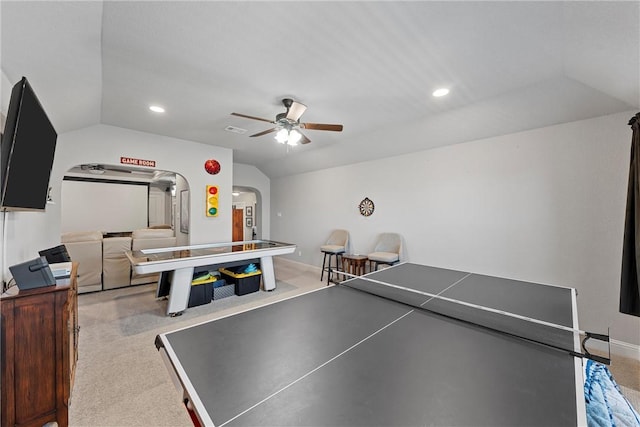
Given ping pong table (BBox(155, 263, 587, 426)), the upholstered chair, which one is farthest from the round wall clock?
ping pong table (BBox(155, 263, 587, 426))

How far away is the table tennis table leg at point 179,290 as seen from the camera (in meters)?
3.25

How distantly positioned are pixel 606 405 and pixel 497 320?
50cm

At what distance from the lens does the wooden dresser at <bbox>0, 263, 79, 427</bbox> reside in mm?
1441

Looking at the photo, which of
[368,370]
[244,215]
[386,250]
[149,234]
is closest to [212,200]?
[149,234]

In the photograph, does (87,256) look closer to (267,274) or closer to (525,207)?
(267,274)

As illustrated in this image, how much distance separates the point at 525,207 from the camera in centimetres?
317

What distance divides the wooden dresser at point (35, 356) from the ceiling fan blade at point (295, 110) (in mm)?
2365

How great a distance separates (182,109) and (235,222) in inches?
290

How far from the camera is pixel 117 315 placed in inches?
131

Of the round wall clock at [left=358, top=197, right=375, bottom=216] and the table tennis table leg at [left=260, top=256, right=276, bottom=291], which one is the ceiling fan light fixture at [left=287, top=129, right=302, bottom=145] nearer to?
the table tennis table leg at [left=260, top=256, right=276, bottom=291]

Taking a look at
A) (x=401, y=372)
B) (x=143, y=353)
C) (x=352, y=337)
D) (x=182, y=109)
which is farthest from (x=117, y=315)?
(x=401, y=372)

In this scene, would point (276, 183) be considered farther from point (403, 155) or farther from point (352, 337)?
point (352, 337)

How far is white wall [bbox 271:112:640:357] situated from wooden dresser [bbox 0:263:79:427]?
168 inches

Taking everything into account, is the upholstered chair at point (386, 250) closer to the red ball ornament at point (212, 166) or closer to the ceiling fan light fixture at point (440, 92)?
the ceiling fan light fixture at point (440, 92)
